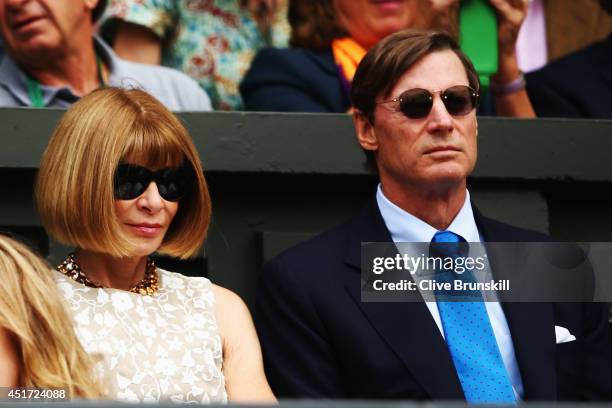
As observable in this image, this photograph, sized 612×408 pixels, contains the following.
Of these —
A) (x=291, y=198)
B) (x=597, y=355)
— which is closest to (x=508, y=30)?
(x=291, y=198)

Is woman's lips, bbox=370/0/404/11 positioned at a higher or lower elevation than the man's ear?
higher

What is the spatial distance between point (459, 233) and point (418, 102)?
41 cm

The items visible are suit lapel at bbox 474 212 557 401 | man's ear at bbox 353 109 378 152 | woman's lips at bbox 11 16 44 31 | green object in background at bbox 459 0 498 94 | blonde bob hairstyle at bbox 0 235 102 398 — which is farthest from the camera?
green object in background at bbox 459 0 498 94

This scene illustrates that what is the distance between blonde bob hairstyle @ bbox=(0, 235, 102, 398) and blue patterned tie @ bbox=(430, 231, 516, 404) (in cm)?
102

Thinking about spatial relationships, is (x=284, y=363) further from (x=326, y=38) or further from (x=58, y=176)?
(x=326, y=38)

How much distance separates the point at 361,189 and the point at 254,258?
1.53ft

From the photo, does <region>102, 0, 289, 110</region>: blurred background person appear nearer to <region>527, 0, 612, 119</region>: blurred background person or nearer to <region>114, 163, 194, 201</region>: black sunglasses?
<region>527, 0, 612, 119</region>: blurred background person


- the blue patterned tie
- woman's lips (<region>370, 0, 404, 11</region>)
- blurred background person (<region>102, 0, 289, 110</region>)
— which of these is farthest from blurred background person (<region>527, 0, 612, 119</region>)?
the blue patterned tie

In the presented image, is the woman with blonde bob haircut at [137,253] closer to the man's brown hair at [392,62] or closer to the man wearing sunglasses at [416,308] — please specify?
the man wearing sunglasses at [416,308]

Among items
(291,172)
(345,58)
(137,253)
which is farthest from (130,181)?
(345,58)

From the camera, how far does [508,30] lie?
5062 mm

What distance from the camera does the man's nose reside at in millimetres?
4133

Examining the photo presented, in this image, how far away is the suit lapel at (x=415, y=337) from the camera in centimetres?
386

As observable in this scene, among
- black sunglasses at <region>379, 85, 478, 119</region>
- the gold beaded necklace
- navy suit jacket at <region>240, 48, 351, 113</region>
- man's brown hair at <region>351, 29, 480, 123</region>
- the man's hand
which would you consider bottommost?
the gold beaded necklace
